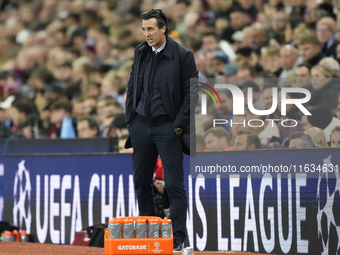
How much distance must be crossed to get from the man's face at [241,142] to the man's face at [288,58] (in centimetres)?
228

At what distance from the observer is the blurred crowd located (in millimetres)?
6414

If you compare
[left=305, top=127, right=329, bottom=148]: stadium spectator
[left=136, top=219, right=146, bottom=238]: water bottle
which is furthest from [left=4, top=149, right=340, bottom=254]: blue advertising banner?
[left=136, top=219, right=146, bottom=238]: water bottle

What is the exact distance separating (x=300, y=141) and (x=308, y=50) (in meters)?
2.36

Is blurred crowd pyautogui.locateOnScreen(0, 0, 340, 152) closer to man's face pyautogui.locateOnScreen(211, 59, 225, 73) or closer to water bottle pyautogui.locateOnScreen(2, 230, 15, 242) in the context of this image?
man's face pyautogui.locateOnScreen(211, 59, 225, 73)

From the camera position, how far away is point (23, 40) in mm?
15078

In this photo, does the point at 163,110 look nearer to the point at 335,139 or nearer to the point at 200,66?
the point at 335,139

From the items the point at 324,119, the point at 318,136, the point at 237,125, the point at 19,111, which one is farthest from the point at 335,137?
the point at 19,111

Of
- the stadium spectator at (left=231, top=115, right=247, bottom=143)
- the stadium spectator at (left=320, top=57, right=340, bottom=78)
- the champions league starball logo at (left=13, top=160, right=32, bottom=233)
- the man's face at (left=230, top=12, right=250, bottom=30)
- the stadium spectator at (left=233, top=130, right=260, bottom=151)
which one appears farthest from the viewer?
the man's face at (left=230, top=12, right=250, bottom=30)

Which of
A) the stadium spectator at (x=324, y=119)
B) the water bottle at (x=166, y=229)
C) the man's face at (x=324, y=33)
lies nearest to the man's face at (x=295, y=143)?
the stadium spectator at (x=324, y=119)

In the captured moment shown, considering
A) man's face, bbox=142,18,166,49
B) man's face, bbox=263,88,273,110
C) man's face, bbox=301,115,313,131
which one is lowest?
man's face, bbox=301,115,313,131

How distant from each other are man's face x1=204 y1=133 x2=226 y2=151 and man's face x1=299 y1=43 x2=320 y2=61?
88.2 inches

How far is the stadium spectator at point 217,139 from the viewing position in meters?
6.41

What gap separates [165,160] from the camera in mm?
4949

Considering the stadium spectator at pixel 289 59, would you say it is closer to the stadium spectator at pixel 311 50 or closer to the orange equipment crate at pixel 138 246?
the stadium spectator at pixel 311 50
